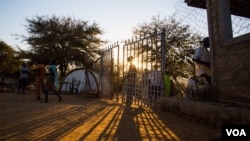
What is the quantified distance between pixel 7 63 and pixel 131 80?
26.8 m

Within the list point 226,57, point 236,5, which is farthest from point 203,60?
point 236,5

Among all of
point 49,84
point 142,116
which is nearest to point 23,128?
point 142,116

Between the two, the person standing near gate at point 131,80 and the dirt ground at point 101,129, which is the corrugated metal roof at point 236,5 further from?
the dirt ground at point 101,129

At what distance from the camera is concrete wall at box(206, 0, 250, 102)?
5.06 metres

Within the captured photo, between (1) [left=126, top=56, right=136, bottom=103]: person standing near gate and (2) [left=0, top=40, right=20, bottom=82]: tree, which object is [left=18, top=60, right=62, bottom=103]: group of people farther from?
(2) [left=0, top=40, right=20, bottom=82]: tree

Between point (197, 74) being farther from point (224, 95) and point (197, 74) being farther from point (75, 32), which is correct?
point (75, 32)

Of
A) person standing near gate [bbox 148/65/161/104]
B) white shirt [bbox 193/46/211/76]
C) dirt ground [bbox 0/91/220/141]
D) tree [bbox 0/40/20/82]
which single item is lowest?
dirt ground [bbox 0/91/220/141]

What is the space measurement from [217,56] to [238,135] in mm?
3345

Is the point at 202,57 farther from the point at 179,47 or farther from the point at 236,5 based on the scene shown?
the point at 179,47

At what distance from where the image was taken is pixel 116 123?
5.66 metres

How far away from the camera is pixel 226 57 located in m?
5.65

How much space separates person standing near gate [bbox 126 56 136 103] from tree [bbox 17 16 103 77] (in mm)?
15687

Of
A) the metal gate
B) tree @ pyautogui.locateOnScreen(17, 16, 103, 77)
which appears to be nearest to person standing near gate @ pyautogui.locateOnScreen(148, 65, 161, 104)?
the metal gate

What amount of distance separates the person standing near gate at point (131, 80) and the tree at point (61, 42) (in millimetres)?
15687
